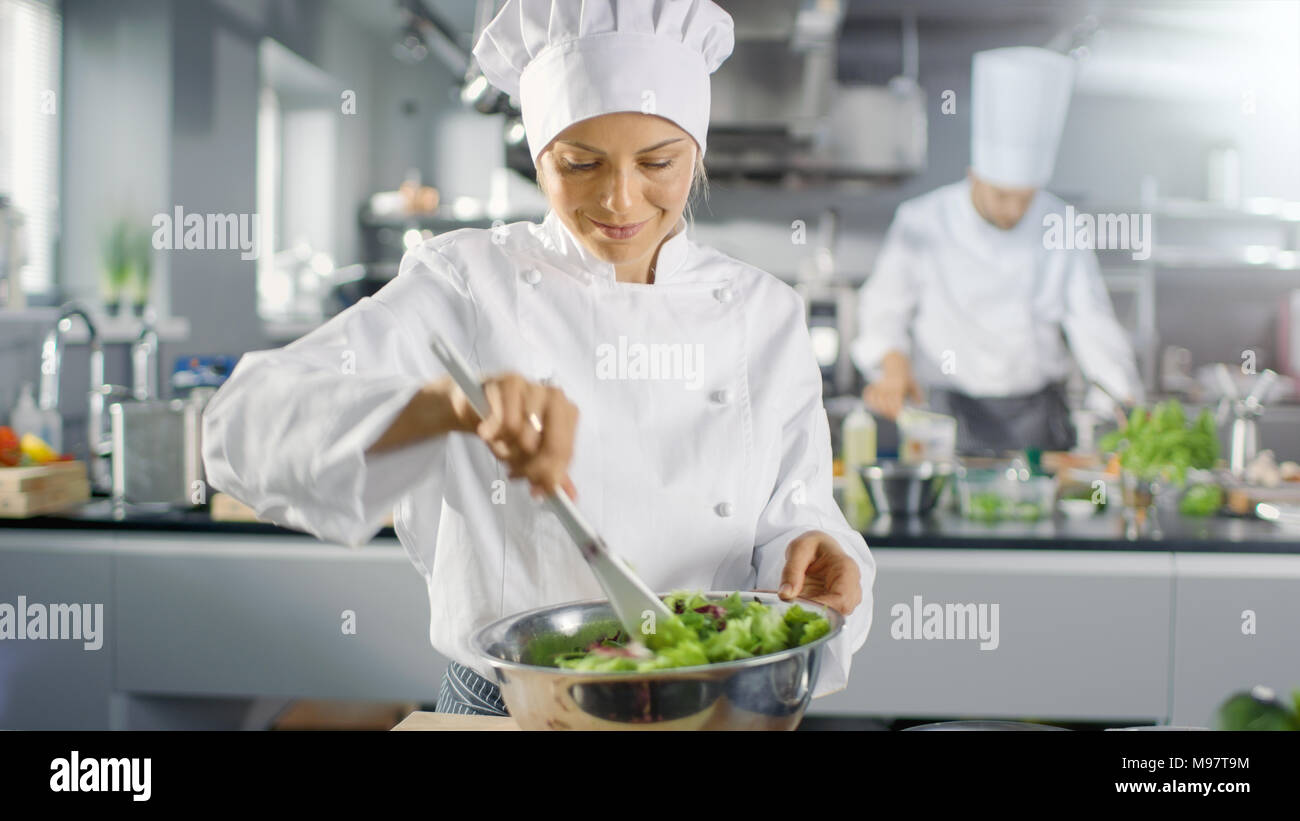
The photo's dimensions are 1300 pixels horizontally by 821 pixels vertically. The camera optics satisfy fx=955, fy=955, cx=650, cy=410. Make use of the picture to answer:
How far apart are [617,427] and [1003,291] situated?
2582 millimetres

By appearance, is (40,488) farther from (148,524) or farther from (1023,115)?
(1023,115)

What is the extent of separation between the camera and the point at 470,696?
3.34ft

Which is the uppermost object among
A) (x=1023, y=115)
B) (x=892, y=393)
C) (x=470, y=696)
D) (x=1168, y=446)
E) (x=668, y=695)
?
(x=1023, y=115)

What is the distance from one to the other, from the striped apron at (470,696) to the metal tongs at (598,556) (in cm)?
31

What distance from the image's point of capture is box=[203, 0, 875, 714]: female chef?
91 centimetres

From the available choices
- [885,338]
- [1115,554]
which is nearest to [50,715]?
[1115,554]

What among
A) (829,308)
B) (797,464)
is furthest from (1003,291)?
(797,464)

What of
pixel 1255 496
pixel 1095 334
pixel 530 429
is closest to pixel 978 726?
pixel 530 429

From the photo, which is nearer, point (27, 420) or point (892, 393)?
point (27, 420)

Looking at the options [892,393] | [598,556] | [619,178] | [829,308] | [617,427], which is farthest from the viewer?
[829,308]

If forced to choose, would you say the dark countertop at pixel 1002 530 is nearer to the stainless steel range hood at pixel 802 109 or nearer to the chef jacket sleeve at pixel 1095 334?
the chef jacket sleeve at pixel 1095 334

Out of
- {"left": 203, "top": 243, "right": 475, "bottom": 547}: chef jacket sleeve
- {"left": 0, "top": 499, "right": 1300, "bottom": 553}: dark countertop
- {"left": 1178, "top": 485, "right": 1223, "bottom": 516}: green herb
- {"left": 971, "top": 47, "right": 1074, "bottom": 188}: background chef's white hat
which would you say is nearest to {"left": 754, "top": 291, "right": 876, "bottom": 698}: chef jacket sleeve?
{"left": 203, "top": 243, "right": 475, "bottom": 547}: chef jacket sleeve

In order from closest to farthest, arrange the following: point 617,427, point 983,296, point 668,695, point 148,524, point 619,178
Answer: point 668,695, point 619,178, point 617,427, point 148,524, point 983,296

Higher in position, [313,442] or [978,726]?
[313,442]
